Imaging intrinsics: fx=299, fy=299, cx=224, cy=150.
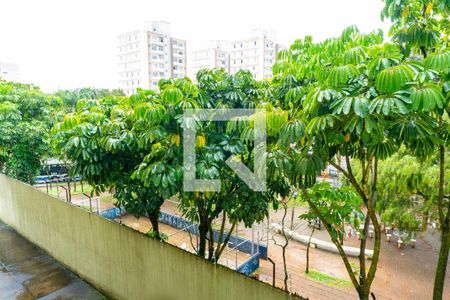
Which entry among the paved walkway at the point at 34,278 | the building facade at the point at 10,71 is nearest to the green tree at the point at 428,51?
the paved walkway at the point at 34,278

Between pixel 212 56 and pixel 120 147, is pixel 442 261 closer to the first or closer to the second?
pixel 120 147

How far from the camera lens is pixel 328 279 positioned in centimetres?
899

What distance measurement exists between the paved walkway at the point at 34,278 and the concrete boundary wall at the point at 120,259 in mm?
154

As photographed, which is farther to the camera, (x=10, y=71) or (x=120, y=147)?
(x=10, y=71)

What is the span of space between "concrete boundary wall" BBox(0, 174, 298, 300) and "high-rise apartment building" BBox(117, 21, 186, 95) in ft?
114

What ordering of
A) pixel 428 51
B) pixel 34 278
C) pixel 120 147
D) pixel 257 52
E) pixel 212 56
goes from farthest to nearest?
pixel 212 56
pixel 257 52
pixel 34 278
pixel 120 147
pixel 428 51

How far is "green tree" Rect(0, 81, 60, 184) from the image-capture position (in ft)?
25.9

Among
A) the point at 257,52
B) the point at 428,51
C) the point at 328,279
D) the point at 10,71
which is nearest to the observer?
the point at 428,51

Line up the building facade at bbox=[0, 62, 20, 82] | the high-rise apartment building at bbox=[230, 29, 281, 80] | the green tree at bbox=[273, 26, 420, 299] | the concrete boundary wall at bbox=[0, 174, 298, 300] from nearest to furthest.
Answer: the green tree at bbox=[273, 26, 420, 299], the concrete boundary wall at bbox=[0, 174, 298, 300], the high-rise apartment building at bbox=[230, 29, 281, 80], the building facade at bbox=[0, 62, 20, 82]

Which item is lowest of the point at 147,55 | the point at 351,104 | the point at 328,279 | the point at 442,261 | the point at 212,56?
the point at 328,279

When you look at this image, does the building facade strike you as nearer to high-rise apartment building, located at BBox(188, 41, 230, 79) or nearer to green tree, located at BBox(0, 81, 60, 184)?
high-rise apartment building, located at BBox(188, 41, 230, 79)

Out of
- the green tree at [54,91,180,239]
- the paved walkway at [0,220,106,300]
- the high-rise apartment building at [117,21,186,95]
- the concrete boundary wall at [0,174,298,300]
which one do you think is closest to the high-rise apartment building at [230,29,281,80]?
the high-rise apartment building at [117,21,186,95]

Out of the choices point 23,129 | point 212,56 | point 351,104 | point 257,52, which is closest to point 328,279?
point 351,104

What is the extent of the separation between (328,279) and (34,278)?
300 inches
